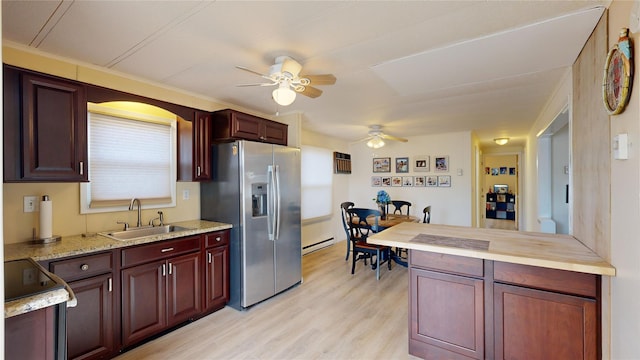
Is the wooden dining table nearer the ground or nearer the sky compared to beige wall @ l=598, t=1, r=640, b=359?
nearer the ground

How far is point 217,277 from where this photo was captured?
289cm

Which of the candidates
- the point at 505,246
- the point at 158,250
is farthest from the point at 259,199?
the point at 505,246

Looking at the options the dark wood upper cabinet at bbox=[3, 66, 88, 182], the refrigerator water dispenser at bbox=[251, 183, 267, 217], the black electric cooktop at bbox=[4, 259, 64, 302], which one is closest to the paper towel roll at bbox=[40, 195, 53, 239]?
the dark wood upper cabinet at bbox=[3, 66, 88, 182]

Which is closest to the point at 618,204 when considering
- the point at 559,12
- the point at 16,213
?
the point at 559,12

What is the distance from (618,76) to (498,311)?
1.49 meters

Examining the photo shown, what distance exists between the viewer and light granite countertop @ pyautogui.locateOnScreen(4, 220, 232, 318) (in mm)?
1051

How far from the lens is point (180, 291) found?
8.47 feet

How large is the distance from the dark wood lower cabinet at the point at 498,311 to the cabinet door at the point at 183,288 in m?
1.93

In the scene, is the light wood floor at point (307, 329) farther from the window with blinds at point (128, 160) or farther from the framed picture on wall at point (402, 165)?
the framed picture on wall at point (402, 165)

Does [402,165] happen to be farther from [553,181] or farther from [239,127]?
[239,127]

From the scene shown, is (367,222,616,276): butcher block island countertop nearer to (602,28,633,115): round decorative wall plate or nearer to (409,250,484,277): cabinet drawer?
(409,250,484,277): cabinet drawer

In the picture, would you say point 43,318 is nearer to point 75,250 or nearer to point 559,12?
point 75,250

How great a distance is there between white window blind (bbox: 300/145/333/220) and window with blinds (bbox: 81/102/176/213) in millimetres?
2500

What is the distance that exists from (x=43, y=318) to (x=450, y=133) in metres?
5.85
